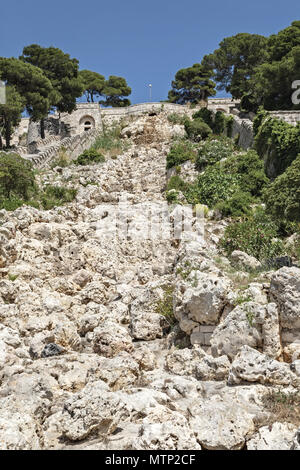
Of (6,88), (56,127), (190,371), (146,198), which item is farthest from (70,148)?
(190,371)

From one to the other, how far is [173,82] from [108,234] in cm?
4181

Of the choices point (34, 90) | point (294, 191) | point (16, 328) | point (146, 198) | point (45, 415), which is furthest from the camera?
point (34, 90)

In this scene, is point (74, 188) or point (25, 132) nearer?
point (74, 188)

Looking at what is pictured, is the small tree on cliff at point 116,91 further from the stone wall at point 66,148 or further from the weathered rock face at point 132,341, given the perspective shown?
the weathered rock face at point 132,341

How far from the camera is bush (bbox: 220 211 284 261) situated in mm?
12258

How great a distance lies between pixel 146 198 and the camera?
19281 mm

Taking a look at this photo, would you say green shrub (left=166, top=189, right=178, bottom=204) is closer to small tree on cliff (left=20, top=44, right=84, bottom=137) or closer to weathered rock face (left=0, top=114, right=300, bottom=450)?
weathered rock face (left=0, top=114, right=300, bottom=450)

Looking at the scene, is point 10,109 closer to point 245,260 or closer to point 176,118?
point 176,118

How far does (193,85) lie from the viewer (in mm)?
48625

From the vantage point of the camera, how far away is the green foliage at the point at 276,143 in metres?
19.4

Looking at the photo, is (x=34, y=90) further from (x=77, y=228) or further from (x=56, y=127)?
(x=77, y=228)

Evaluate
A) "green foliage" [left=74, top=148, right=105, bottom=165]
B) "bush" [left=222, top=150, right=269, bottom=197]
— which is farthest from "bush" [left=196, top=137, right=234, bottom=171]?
"green foliage" [left=74, top=148, right=105, bottom=165]

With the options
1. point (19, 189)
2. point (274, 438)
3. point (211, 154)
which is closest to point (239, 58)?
point (211, 154)

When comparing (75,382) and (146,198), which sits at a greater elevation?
(146,198)
